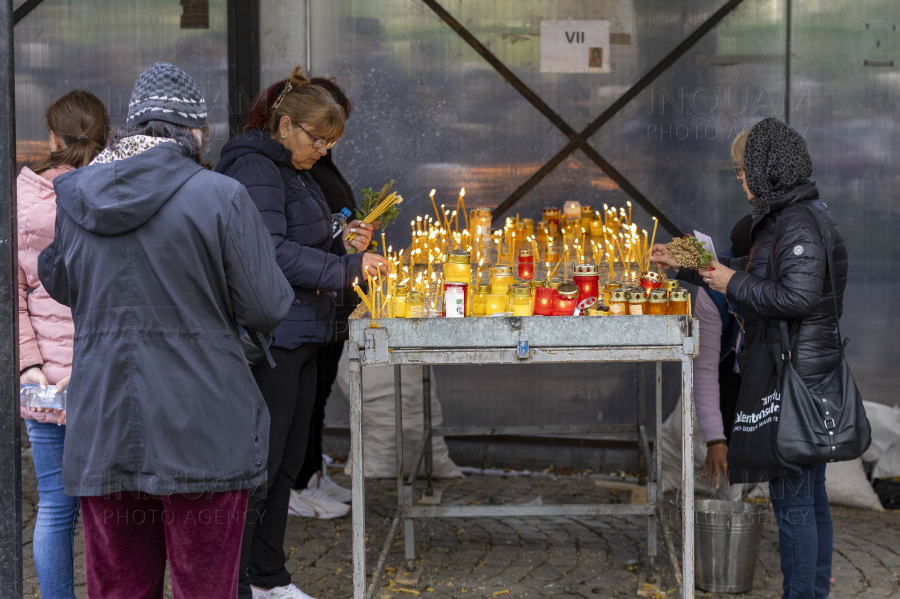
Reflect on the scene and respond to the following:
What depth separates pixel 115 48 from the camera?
573 cm

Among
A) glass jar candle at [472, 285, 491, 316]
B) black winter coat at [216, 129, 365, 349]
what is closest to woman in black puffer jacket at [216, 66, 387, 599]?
black winter coat at [216, 129, 365, 349]

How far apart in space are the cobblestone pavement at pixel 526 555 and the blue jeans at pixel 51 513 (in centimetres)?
76

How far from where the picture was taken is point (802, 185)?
3361 mm

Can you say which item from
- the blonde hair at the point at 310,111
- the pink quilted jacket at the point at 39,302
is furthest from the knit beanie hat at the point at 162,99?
the blonde hair at the point at 310,111

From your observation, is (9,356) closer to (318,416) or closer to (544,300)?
(544,300)

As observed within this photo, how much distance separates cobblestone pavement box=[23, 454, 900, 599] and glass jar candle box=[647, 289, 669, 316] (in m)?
1.43

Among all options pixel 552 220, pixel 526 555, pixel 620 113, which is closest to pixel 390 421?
pixel 526 555

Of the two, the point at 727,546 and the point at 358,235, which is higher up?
the point at 358,235

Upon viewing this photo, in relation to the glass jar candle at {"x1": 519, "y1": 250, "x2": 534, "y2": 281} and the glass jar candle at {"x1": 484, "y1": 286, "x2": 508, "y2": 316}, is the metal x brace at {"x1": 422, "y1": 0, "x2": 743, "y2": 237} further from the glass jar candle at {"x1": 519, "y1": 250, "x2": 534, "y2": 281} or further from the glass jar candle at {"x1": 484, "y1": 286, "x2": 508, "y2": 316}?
the glass jar candle at {"x1": 484, "y1": 286, "x2": 508, "y2": 316}

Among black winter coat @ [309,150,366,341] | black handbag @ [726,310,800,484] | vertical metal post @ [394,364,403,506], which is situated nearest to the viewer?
black handbag @ [726,310,800,484]

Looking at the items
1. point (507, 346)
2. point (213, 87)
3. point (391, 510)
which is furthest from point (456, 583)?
point (213, 87)

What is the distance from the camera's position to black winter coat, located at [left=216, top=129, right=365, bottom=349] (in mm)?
3318

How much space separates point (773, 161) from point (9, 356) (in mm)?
2602

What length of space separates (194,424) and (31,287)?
1.23 m
